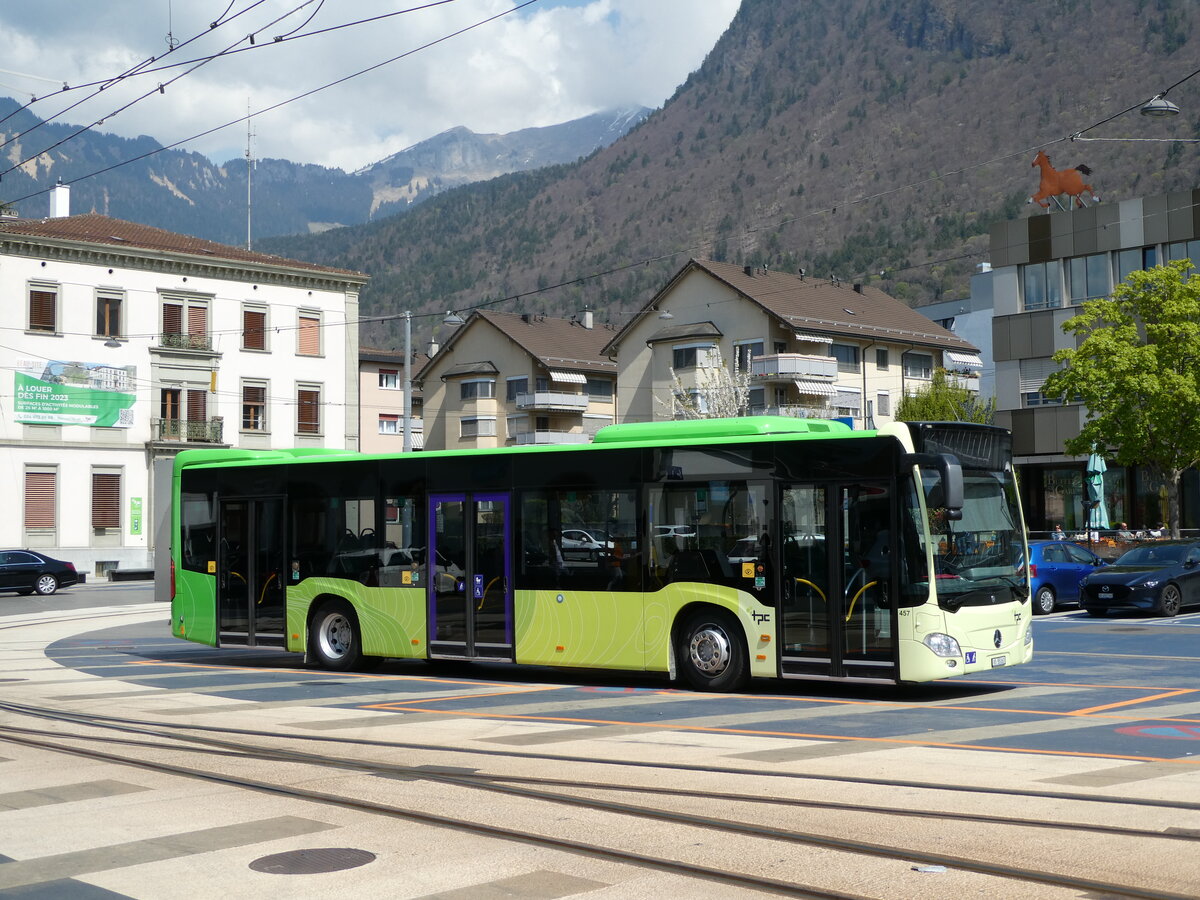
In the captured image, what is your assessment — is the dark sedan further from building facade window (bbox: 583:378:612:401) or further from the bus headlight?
building facade window (bbox: 583:378:612:401)

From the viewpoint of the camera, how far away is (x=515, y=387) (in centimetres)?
8444

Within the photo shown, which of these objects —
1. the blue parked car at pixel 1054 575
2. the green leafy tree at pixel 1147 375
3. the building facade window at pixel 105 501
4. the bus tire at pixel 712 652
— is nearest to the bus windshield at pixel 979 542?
the bus tire at pixel 712 652

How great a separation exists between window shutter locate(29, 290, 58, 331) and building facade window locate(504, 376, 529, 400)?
32.2 meters

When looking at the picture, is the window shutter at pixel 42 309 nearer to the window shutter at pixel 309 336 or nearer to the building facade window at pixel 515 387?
the window shutter at pixel 309 336

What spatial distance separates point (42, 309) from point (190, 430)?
768 centimetres

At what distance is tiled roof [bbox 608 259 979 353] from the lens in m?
71.4

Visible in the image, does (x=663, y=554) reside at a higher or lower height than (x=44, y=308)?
lower

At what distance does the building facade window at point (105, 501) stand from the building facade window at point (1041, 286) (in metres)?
37.3

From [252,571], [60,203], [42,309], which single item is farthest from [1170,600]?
[60,203]

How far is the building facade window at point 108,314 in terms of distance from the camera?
56.8 metres

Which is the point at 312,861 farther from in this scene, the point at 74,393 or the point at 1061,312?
the point at 74,393

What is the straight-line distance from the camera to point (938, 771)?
33.2ft

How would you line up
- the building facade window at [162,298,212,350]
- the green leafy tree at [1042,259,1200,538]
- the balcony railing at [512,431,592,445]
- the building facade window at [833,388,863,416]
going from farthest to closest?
the balcony railing at [512,431,592,445]
the building facade window at [833,388,863,416]
the building facade window at [162,298,212,350]
the green leafy tree at [1042,259,1200,538]

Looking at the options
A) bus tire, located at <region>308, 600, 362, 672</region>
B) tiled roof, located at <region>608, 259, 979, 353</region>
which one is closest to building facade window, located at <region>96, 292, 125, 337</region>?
tiled roof, located at <region>608, 259, 979, 353</region>
